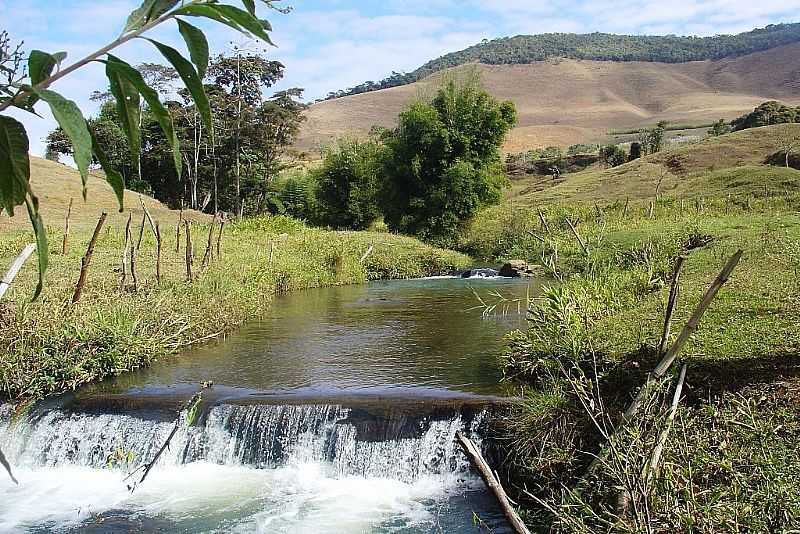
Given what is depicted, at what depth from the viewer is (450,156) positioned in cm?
2662

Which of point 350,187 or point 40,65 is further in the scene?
point 350,187

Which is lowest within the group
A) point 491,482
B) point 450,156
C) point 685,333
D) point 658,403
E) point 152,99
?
point 658,403

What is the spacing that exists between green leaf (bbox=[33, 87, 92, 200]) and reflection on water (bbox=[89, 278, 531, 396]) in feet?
23.1

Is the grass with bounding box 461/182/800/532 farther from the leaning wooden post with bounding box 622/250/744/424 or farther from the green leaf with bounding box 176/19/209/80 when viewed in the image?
the green leaf with bounding box 176/19/209/80

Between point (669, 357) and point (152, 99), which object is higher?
point (152, 99)

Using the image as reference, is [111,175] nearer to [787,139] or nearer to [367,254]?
[367,254]

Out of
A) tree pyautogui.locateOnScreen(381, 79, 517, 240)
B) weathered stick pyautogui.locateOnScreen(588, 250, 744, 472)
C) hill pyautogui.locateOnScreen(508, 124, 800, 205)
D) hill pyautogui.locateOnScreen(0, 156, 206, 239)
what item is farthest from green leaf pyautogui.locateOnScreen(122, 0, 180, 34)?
tree pyautogui.locateOnScreen(381, 79, 517, 240)

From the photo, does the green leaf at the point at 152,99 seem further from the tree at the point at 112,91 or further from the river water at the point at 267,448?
the river water at the point at 267,448

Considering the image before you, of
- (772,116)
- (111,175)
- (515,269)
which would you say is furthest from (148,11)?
(772,116)

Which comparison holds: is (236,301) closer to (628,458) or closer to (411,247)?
(628,458)

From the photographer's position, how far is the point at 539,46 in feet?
361

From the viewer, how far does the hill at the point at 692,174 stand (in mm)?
23906

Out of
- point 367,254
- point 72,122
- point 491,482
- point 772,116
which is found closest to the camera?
point 72,122

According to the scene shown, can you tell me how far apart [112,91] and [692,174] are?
99.5 ft
